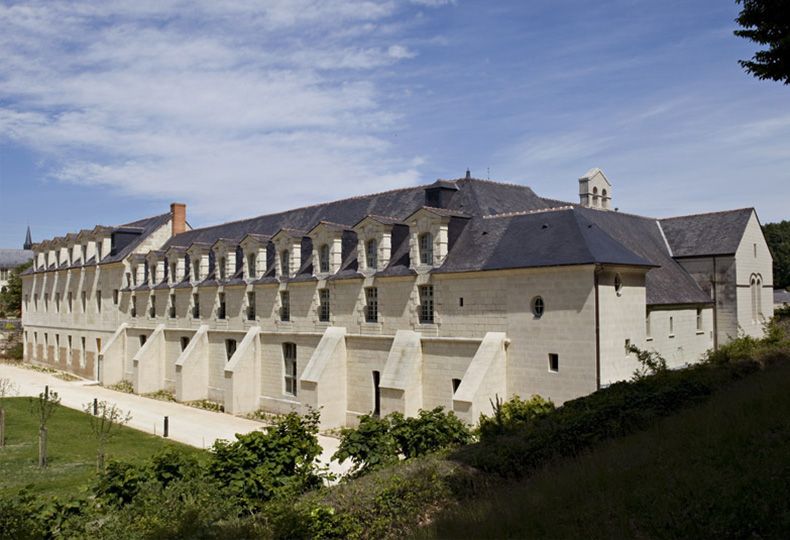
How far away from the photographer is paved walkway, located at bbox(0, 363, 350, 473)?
970 inches

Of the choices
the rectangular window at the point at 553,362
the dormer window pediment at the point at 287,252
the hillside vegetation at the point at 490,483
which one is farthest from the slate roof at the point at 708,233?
the dormer window pediment at the point at 287,252

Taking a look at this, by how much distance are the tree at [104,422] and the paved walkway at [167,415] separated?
727 mm

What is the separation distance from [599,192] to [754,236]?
25.5 ft

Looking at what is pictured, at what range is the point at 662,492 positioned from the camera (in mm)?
9156

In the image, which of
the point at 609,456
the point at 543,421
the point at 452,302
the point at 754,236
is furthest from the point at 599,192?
the point at 609,456

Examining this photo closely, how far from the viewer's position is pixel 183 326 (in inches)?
1489

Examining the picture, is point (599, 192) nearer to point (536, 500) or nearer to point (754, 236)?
point (754, 236)

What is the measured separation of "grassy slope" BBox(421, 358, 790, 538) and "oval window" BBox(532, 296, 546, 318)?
9.31 m

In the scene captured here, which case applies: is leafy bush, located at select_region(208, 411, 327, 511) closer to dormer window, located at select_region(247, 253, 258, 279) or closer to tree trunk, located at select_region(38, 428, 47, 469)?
tree trunk, located at select_region(38, 428, 47, 469)

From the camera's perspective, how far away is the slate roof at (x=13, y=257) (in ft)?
343

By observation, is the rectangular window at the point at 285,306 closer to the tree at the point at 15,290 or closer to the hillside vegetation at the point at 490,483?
the hillside vegetation at the point at 490,483

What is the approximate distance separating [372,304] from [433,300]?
3.32 meters

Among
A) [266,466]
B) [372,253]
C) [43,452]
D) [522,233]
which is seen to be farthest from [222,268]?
[266,466]

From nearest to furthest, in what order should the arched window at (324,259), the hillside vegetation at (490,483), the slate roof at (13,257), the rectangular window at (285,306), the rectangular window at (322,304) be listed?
the hillside vegetation at (490,483) < the rectangular window at (322,304) < the arched window at (324,259) < the rectangular window at (285,306) < the slate roof at (13,257)
